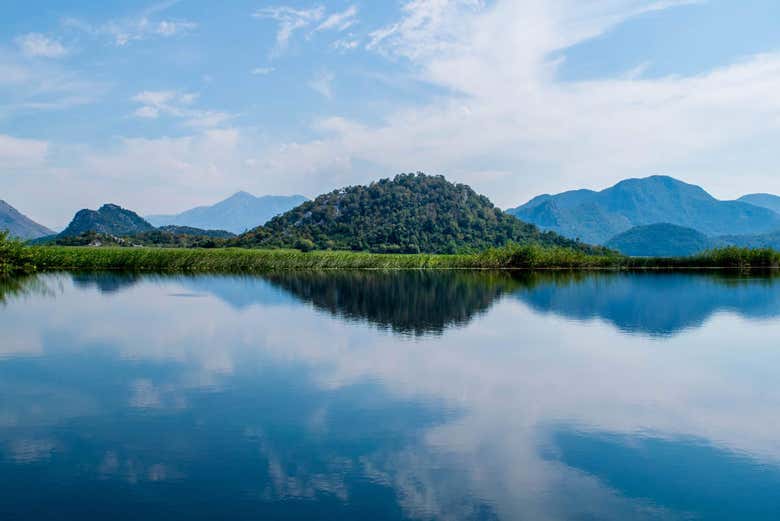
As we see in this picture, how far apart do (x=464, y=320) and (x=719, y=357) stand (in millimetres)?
9094

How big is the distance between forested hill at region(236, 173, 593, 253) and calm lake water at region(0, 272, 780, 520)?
8471 cm

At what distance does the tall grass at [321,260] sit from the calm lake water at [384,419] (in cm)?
3666

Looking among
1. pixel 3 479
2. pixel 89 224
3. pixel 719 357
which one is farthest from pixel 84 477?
pixel 89 224

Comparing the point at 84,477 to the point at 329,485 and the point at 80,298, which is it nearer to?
the point at 329,485

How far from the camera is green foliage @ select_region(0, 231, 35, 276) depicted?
48881 mm

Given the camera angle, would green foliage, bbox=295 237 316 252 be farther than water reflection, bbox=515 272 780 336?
Yes

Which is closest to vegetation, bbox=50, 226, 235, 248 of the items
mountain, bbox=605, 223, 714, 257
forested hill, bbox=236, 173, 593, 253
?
forested hill, bbox=236, 173, 593, 253

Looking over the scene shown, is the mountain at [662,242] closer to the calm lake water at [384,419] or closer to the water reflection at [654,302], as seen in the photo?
the water reflection at [654,302]

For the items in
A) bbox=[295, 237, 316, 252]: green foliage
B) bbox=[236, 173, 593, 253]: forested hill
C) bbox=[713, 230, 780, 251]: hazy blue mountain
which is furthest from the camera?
bbox=[713, 230, 780, 251]: hazy blue mountain

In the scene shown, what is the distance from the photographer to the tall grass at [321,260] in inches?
2213

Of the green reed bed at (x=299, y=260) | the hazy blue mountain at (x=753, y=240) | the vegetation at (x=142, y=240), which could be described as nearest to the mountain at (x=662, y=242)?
the hazy blue mountain at (x=753, y=240)

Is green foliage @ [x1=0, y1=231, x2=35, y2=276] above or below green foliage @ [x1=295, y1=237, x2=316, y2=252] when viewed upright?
below

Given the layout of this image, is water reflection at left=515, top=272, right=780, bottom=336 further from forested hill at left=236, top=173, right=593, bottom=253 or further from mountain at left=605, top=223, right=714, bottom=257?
mountain at left=605, top=223, right=714, bottom=257

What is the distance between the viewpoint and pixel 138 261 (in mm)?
57156
